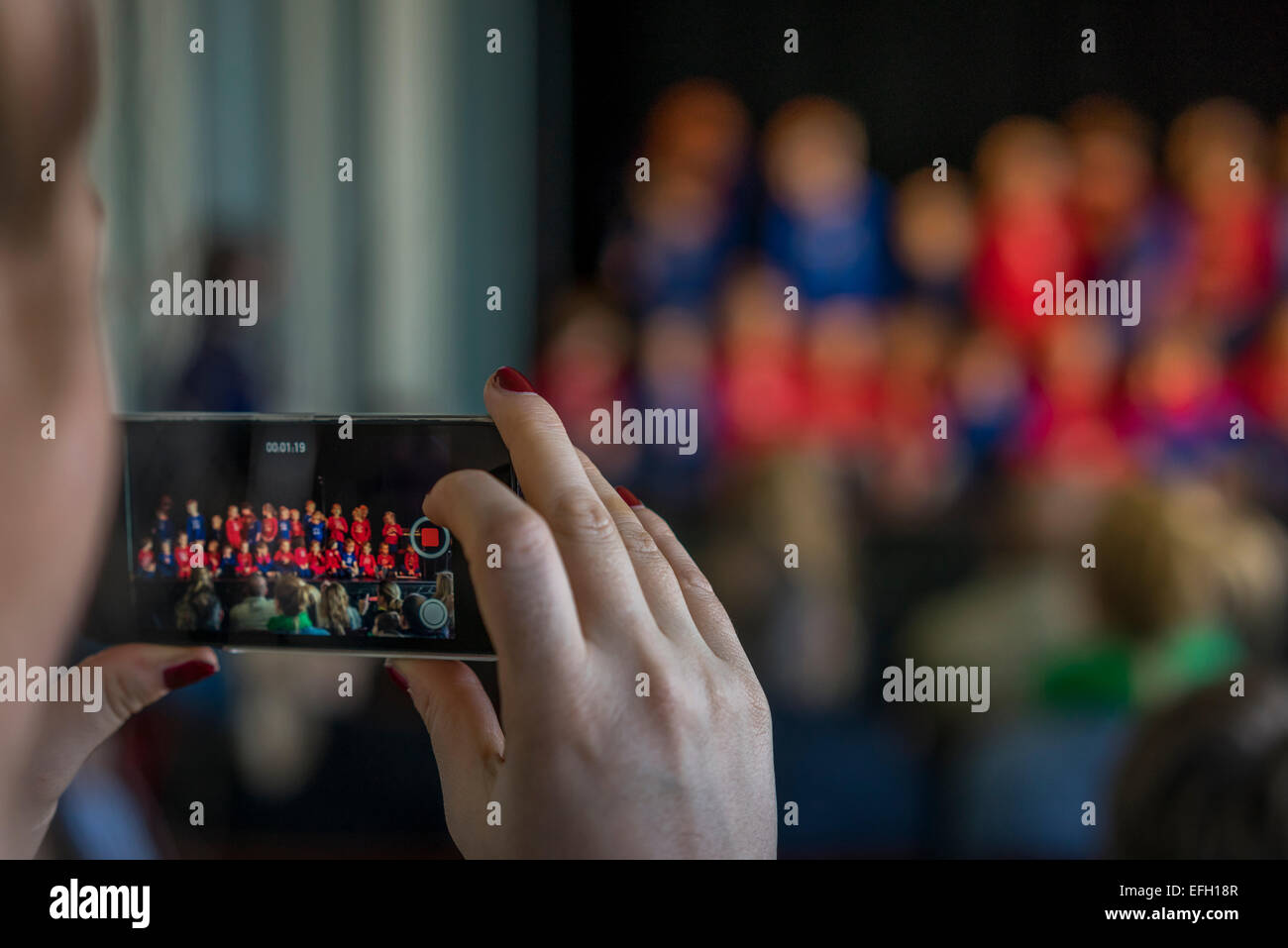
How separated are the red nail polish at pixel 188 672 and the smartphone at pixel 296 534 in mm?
19

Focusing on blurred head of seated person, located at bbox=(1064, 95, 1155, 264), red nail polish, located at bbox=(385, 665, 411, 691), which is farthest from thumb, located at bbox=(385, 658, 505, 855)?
blurred head of seated person, located at bbox=(1064, 95, 1155, 264)

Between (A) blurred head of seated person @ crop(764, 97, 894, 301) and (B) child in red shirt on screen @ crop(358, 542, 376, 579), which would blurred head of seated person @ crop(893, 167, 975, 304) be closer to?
(A) blurred head of seated person @ crop(764, 97, 894, 301)

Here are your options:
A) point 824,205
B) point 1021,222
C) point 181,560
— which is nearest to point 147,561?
point 181,560

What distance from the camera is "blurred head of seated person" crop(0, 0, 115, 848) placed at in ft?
1.84

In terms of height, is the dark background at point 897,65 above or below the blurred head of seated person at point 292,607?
above

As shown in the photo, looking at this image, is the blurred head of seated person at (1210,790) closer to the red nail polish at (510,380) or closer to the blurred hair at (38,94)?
the red nail polish at (510,380)

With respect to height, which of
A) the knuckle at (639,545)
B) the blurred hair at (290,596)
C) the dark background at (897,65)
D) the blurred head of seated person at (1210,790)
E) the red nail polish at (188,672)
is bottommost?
the blurred head of seated person at (1210,790)

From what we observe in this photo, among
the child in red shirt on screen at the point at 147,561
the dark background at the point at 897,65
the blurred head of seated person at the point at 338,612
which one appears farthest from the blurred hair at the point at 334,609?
the dark background at the point at 897,65

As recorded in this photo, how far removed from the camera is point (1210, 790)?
1.57 feet

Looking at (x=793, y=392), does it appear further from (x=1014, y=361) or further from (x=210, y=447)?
(x=210, y=447)

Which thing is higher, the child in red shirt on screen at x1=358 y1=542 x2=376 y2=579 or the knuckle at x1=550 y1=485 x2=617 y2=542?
the knuckle at x1=550 y1=485 x2=617 y2=542

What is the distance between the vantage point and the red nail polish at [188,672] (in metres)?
0.54

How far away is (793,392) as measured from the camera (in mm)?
610
